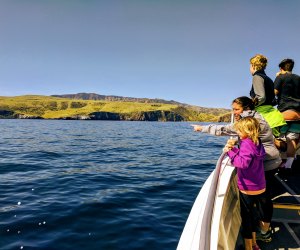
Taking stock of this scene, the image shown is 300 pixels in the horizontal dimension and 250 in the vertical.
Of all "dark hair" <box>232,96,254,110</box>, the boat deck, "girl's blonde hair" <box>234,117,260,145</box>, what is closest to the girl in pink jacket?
"girl's blonde hair" <box>234,117,260,145</box>

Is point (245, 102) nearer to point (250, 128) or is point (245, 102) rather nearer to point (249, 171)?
point (250, 128)

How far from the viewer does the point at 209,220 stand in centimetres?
252

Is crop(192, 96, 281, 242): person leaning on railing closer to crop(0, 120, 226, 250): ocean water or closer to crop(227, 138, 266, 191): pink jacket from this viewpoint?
crop(227, 138, 266, 191): pink jacket

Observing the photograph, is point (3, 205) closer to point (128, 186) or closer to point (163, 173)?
point (128, 186)

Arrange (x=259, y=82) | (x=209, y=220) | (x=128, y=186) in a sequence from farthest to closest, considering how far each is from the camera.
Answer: (x=128, y=186)
(x=259, y=82)
(x=209, y=220)

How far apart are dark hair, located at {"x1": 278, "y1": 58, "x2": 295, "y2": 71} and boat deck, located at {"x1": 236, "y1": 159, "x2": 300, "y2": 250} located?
293 cm

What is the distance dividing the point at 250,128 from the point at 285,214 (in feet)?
8.52

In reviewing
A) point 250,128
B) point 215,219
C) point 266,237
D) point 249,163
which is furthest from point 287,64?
point 215,219

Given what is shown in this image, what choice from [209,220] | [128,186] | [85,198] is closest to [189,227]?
[209,220]

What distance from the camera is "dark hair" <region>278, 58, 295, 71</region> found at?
5.98 metres

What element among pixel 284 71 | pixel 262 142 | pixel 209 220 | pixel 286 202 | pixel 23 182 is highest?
pixel 284 71

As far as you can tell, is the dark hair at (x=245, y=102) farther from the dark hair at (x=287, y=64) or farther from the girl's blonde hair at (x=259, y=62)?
the dark hair at (x=287, y=64)

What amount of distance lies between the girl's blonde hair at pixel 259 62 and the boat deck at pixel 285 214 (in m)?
2.94

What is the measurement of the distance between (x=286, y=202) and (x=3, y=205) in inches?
318
